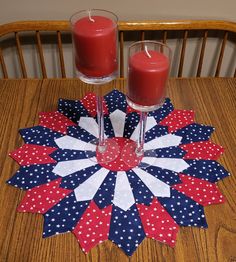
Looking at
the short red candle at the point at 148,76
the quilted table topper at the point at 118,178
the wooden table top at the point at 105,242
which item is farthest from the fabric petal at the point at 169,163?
the short red candle at the point at 148,76

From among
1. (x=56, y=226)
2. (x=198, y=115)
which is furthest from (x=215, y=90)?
(x=56, y=226)

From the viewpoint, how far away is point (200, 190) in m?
0.82

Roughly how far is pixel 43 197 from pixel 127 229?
221 mm

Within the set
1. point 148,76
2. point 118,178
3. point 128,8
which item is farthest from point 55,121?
point 128,8

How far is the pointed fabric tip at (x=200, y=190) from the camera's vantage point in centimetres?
80

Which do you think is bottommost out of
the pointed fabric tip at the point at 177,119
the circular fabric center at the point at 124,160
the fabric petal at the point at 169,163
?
the fabric petal at the point at 169,163

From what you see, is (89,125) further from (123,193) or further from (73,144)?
(123,193)

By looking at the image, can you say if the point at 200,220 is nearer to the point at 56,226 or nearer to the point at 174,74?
the point at 56,226

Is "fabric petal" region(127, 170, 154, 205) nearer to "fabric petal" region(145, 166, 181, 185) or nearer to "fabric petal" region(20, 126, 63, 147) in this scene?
"fabric petal" region(145, 166, 181, 185)

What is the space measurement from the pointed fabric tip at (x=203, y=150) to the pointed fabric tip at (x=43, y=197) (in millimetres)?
348

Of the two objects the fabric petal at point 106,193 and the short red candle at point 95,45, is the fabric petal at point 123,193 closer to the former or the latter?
the fabric petal at point 106,193

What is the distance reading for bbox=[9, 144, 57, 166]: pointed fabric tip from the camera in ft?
2.88

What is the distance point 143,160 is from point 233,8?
847mm

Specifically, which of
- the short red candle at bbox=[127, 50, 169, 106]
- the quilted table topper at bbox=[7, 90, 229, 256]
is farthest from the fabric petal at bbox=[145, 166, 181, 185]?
the short red candle at bbox=[127, 50, 169, 106]
